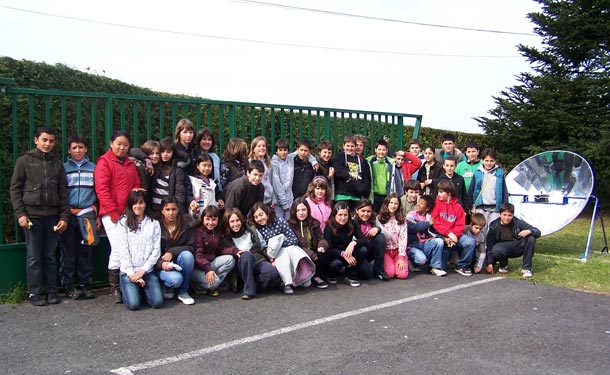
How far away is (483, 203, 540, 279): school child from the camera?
24.7ft

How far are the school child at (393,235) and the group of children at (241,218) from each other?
15 millimetres

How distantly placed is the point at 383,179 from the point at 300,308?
3179mm

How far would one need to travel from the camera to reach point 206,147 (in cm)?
664

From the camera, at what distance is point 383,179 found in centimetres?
817

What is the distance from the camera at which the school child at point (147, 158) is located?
6152mm

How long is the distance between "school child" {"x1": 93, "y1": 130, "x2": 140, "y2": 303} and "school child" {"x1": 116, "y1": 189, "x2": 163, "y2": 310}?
0.13m

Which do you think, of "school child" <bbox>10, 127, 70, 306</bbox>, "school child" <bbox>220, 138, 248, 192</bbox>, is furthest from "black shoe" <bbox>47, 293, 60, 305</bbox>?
"school child" <bbox>220, 138, 248, 192</bbox>

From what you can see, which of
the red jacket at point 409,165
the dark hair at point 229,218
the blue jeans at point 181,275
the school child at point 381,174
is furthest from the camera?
the red jacket at point 409,165

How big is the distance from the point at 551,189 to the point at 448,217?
263 cm

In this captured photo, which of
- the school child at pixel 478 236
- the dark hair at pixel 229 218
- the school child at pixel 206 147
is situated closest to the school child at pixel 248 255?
the dark hair at pixel 229 218

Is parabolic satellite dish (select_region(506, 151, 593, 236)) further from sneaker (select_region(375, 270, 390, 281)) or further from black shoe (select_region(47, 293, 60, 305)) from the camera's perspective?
black shoe (select_region(47, 293, 60, 305))

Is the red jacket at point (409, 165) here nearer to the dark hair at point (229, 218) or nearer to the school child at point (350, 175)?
the school child at point (350, 175)

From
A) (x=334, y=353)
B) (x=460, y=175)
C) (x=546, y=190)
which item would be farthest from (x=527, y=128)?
(x=334, y=353)

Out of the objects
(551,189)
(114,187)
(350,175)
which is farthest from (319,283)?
(551,189)
